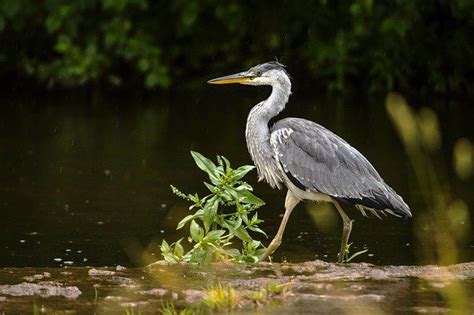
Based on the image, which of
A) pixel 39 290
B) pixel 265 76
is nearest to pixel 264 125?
pixel 265 76

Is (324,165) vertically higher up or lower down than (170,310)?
higher up

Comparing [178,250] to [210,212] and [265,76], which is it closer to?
[210,212]

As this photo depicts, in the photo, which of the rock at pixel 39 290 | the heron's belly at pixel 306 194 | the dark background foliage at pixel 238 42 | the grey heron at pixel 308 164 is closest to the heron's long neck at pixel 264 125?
the grey heron at pixel 308 164

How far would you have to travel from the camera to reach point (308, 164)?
8625 millimetres

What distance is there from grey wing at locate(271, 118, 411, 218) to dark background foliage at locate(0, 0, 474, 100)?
11128 millimetres

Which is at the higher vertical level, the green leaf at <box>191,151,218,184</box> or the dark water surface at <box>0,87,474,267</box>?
the green leaf at <box>191,151,218,184</box>

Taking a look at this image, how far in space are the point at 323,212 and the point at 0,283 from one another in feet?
17.7

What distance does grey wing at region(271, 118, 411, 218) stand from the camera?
844cm

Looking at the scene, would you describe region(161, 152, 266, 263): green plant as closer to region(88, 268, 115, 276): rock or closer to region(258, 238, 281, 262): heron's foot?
region(258, 238, 281, 262): heron's foot

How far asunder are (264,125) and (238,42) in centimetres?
1324

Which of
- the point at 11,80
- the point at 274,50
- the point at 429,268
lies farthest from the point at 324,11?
the point at 429,268

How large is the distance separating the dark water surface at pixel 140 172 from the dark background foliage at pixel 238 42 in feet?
3.04

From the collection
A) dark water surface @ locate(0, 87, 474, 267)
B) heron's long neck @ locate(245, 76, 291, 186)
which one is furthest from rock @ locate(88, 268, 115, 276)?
heron's long neck @ locate(245, 76, 291, 186)

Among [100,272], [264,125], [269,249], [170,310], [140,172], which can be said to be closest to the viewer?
[170,310]
